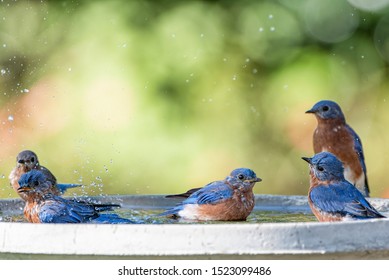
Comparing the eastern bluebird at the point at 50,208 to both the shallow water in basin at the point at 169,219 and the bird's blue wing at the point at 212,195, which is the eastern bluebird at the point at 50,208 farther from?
the bird's blue wing at the point at 212,195

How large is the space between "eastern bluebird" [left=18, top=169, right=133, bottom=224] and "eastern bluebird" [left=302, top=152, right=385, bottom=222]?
892 mm

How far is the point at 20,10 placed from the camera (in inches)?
299

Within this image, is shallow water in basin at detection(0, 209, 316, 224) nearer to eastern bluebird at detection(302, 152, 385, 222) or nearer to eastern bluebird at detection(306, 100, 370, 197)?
eastern bluebird at detection(302, 152, 385, 222)

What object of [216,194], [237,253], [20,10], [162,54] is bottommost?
[237,253]

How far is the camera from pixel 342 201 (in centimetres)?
379

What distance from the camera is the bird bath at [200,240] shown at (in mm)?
2914

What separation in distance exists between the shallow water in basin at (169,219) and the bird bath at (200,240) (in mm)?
1057

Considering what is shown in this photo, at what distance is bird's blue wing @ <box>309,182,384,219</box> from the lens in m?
3.69

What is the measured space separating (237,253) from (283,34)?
4454 mm

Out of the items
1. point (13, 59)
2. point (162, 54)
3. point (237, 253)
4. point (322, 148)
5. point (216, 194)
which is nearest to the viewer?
point (237, 253)

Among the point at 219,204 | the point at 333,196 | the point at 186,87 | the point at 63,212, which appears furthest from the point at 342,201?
the point at 186,87

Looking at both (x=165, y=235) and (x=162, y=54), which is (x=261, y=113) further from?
(x=165, y=235)

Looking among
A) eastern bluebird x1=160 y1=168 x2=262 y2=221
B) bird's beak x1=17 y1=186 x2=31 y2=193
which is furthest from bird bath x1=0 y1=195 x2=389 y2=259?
eastern bluebird x1=160 y1=168 x2=262 y2=221

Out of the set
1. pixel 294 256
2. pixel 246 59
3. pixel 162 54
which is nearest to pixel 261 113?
pixel 246 59
